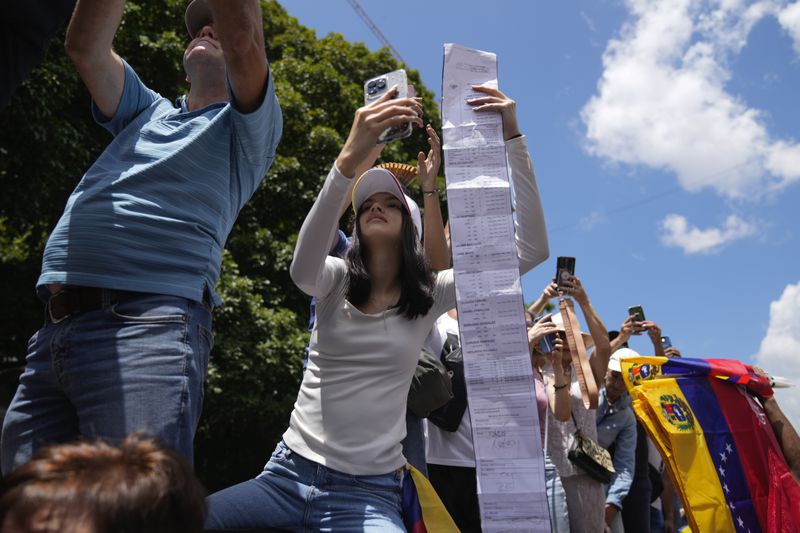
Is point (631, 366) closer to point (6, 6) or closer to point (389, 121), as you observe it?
point (389, 121)

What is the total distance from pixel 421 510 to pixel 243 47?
144cm

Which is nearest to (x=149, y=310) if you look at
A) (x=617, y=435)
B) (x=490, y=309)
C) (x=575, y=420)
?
(x=490, y=309)

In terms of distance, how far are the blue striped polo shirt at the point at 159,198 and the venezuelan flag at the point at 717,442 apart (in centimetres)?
236

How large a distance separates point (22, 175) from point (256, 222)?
467 centimetres

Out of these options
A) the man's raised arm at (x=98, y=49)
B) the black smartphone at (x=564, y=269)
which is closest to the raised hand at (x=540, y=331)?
the black smartphone at (x=564, y=269)

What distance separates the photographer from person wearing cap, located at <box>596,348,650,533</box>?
17.0 feet

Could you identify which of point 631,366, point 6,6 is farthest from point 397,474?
point 631,366

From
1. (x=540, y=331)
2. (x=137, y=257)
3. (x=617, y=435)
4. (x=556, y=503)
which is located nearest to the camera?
(x=137, y=257)

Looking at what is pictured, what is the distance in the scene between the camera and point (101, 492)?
3.39 ft

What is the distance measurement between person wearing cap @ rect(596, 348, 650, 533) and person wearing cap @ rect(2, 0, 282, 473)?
4.03 m

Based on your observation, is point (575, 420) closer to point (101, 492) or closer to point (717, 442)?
point (717, 442)

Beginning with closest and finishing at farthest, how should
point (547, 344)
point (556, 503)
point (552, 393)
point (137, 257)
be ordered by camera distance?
1. point (137, 257)
2. point (556, 503)
3. point (547, 344)
4. point (552, 393)

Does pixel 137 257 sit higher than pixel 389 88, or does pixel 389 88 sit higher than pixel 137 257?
pixel 389 88

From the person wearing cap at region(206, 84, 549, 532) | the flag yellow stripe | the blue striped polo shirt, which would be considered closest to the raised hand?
the person wearing cap at region(206, 84, 549, 532)
